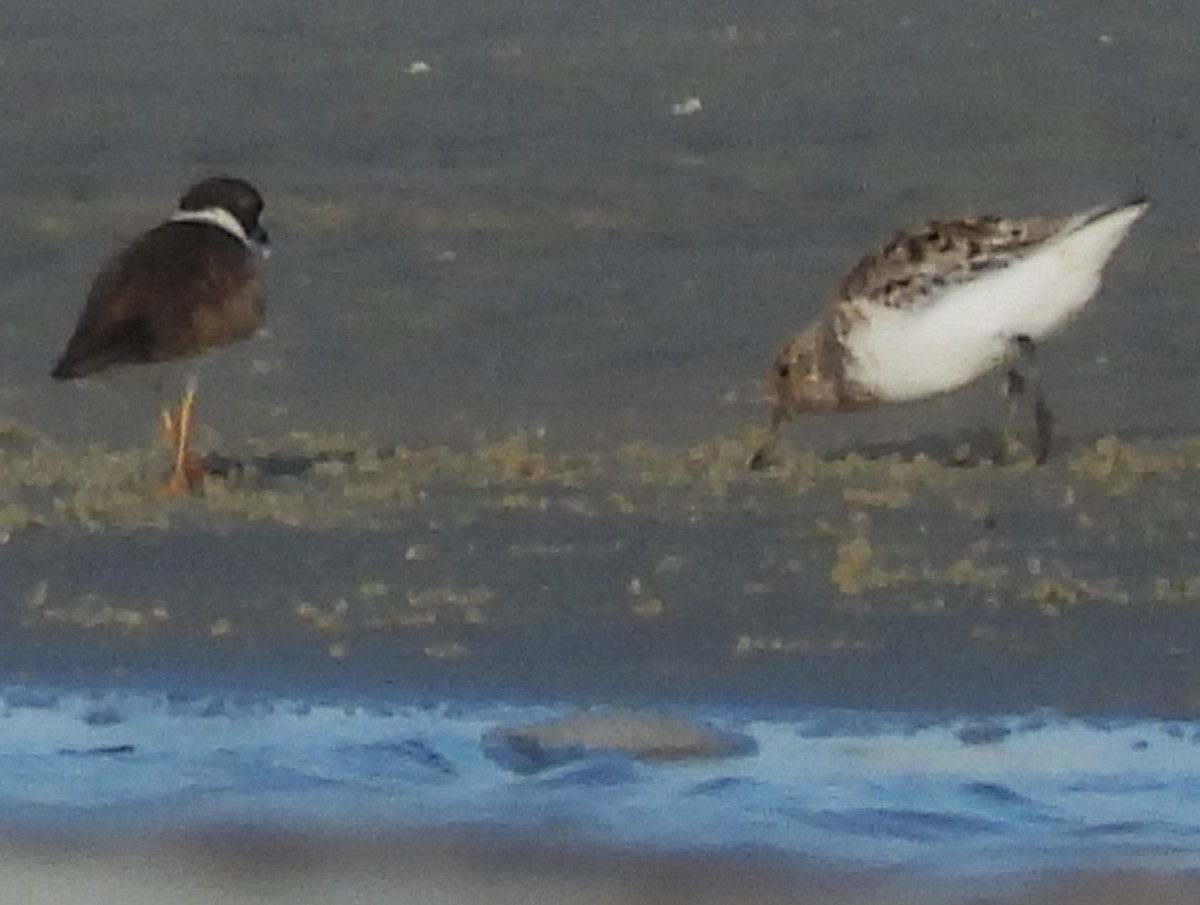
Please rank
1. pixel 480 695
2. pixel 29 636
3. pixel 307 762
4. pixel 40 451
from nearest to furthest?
pixel 307 762
pixel 480 695
pixel 29 636
pixel 40 451

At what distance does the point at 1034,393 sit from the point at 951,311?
1.08 feet

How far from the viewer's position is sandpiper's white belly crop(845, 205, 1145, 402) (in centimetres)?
872

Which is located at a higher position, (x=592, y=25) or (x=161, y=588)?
(x=592, y=25)

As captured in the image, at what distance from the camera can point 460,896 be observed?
208 inches

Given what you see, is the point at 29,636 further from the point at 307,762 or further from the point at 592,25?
the point at 592,25

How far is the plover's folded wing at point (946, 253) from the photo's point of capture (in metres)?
8.77

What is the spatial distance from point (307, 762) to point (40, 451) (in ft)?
10.1

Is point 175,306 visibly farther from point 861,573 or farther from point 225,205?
point 861,573

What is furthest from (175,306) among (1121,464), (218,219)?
(1121,464)

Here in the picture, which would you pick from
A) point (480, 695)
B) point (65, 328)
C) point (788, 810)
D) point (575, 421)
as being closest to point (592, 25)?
point (65, 328)

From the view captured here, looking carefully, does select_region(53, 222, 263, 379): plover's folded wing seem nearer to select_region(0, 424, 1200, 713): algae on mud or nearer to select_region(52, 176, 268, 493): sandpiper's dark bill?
select_region(52, 176, 268, 493): sandpiper's dark bill

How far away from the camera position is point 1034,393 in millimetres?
8977

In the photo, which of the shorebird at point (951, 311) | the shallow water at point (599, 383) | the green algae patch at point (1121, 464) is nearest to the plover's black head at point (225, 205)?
the shallow water at point (599, 383)

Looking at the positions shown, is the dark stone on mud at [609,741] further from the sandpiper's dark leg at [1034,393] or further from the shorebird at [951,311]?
the sandpiper's dark leg at [1034,393]
